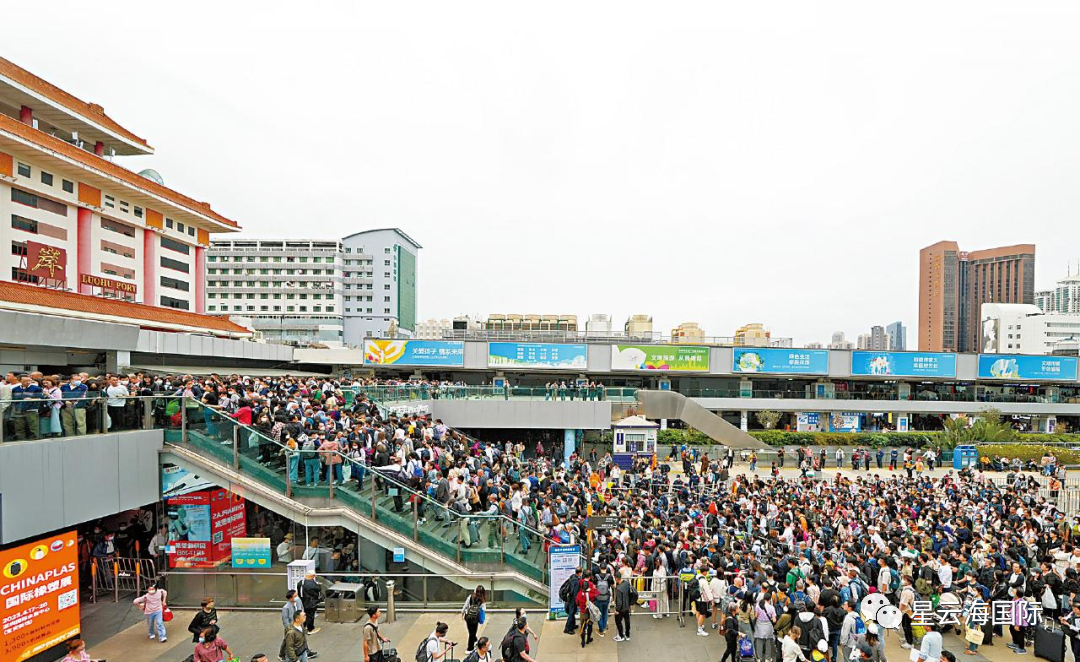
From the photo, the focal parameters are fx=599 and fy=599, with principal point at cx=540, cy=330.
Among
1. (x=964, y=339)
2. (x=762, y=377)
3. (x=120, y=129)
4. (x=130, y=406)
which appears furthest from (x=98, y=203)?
(x=964, y=339)

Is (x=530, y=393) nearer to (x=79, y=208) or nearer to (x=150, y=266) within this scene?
(x=150, y=266)

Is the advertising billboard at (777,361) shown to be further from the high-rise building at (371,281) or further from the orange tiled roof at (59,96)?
the high-rise building at (371,281)

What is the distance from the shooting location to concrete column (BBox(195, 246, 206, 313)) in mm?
39250

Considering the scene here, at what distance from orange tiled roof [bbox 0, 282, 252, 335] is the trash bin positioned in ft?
135

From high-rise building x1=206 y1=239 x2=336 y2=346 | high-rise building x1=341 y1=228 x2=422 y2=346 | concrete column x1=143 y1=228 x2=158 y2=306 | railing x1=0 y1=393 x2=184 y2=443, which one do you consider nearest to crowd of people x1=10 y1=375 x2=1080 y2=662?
railing x1=0 y1=393 x2=184 y2=443

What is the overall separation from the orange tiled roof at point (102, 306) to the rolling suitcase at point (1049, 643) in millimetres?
27616

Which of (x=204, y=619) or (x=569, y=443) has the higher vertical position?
(x=204, y=619)

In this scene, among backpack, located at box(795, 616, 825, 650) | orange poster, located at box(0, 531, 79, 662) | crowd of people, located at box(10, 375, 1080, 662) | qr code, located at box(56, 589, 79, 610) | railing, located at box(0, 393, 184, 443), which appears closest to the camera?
backpack, located at box(795, 616, 825, 650)

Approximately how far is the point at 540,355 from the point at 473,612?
30.9 metres

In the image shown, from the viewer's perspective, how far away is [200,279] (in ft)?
131

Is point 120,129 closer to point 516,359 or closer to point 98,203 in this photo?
point 98,203

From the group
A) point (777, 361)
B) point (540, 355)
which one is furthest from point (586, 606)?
point (777, 361)

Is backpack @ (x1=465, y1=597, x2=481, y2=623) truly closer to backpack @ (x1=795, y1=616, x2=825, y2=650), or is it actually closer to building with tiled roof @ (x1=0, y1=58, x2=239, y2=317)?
backpack @ (x1=795, y1=616, x2=825, y2=650)

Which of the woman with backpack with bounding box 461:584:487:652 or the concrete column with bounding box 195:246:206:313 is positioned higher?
the concrete column with bounding box 195:246:206:313
